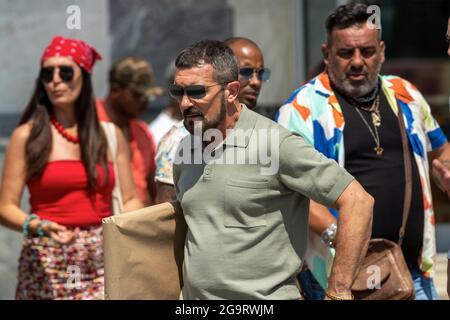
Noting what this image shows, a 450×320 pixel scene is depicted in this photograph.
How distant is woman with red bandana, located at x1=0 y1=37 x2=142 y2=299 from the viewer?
15.8ft

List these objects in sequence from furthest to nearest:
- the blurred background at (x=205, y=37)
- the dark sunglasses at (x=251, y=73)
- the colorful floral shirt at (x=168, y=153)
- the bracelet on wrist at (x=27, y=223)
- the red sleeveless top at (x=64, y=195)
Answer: the blurred background at (x=205, y=37) → the red sleeveless top at (x=64, y=195) → the bracelet on wrist at (x=27, y=223) → the dark sunglasses at (x=251, y=73) → the colorful floral shirt at (x=168, y=153)

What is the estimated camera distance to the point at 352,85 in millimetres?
4492

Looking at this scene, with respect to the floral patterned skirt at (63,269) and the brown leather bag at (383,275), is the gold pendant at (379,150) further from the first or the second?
the floral patterned skirt at (63,269)

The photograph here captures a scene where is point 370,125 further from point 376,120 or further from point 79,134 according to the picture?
point 79,134

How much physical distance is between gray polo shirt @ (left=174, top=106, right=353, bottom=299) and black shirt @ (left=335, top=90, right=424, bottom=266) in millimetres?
971

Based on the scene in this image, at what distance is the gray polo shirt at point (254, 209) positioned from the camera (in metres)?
3.41

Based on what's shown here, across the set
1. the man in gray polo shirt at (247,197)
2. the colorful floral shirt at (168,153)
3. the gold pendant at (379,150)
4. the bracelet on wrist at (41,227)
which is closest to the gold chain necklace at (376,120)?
the gold pendant at (379,150)

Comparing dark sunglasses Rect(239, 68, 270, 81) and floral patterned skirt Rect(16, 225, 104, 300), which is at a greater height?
dark sunglasses Rect(239, 68, 270, 81)

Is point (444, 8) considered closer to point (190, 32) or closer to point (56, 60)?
point (190, 32)

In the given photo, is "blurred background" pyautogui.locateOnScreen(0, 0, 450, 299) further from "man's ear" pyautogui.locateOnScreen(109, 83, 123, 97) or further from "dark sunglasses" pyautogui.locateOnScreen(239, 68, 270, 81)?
"dark sunglasses" pyautogui.locateOnScreen(239, 68, 270, 81)

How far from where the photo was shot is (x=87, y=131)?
16.5 feet

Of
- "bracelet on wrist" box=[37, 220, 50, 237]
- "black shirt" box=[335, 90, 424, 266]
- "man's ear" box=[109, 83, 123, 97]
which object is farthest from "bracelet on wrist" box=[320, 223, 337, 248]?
"man's ear" box=[109, 83, 123, 97]

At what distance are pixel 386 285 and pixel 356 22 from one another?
3.92 feet

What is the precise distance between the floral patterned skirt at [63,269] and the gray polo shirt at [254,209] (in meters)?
1.44
